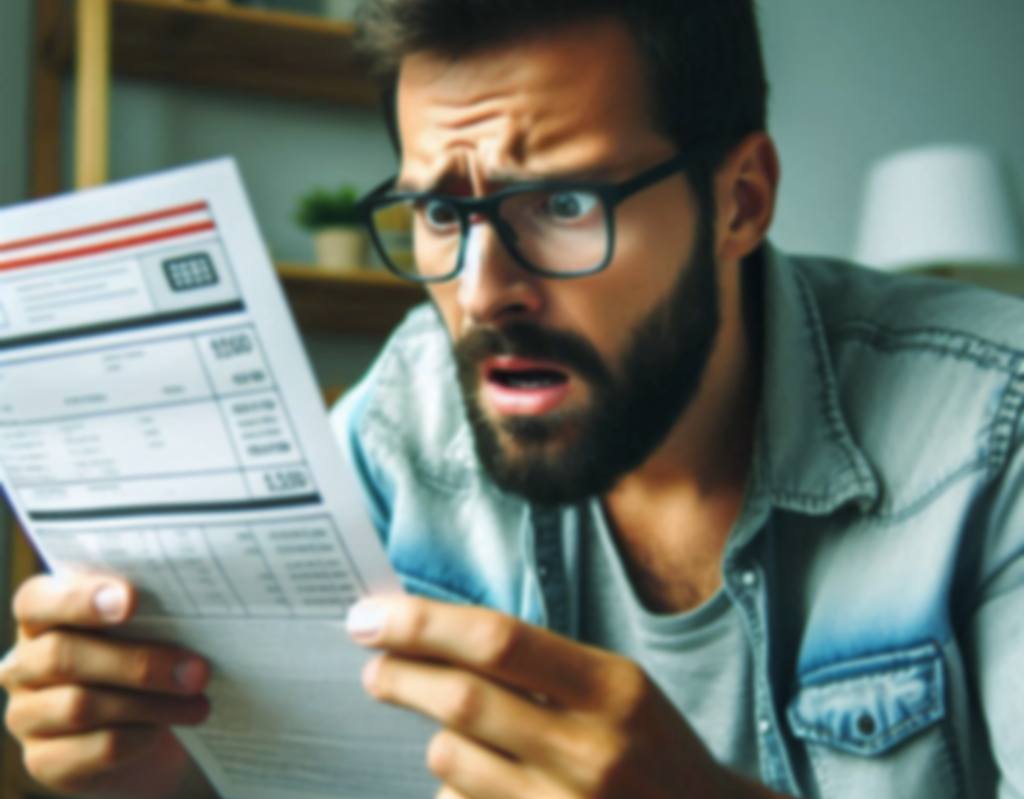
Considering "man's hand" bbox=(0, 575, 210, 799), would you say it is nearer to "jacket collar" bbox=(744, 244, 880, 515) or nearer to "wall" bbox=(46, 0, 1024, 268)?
"jacket collar" bbox=(744, 244, 880, 515)

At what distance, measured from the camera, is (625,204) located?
2.89 feet

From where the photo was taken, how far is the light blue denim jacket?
83 centimetres

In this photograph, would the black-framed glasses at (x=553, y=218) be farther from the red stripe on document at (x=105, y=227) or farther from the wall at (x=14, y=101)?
the wall at (x=14, y=101)

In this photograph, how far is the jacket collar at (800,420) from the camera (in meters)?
0.91

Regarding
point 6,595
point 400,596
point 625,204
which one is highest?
point 625,204

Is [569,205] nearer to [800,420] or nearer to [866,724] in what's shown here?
[800,420]

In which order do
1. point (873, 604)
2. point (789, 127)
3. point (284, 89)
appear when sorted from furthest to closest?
point (789, 127)
point (284, 89)
point (873, 604)

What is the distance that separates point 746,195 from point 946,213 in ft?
5.21

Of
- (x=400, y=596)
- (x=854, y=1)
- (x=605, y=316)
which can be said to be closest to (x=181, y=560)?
(x=400, y=596)

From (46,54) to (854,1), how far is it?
6.02 feet

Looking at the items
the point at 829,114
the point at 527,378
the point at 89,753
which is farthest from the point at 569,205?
the point at 829,114

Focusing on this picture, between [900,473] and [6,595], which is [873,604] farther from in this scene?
[6,595]

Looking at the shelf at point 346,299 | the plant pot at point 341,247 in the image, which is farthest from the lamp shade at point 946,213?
the plant pot at point 341,247

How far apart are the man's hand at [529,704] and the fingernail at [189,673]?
0.15 meters
